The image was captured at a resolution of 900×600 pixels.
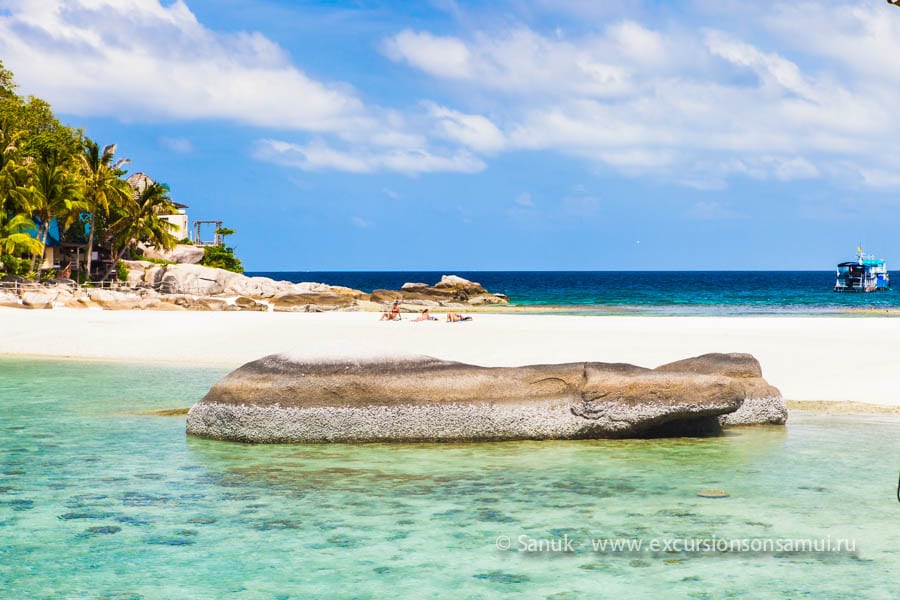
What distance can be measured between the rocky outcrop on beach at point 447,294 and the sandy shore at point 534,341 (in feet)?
120

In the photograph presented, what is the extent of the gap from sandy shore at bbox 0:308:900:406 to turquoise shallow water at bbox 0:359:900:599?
6130 millimetres

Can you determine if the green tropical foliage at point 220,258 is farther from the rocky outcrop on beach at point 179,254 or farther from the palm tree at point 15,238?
the palm tree at point 15,238

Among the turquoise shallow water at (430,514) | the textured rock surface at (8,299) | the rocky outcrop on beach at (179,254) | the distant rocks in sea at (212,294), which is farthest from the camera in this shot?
the rocky outcrop on beach at (179,254)

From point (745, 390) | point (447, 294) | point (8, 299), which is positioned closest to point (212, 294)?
point (8, 299)

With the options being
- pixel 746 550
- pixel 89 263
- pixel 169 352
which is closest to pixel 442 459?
pixel 746 550

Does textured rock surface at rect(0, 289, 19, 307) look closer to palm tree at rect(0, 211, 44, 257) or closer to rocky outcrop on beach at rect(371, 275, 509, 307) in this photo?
palm tree at rect(0, 211, 44, 257)

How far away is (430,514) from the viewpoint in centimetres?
872

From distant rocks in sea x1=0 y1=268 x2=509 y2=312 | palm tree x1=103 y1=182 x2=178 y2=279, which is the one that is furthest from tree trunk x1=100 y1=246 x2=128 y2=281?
distant rocks in sea x1=0 y1=268 x2=509 y2=312

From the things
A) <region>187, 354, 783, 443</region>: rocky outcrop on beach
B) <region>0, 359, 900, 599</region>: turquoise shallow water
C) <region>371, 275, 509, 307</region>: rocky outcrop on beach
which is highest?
<region>371, 275, 509, 307</region>: rocky outcrop on beach

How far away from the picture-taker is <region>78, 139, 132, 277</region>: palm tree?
59.6 m

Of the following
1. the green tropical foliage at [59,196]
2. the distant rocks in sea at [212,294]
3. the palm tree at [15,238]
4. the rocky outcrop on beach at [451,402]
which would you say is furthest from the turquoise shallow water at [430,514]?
the green tropical foliage at [59,196]

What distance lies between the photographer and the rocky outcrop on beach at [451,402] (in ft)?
39.4

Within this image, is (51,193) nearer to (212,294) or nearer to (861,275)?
Answer: (212,294)

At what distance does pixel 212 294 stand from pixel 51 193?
13629mm
